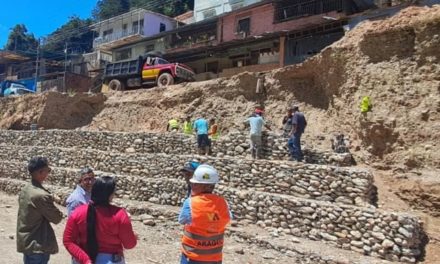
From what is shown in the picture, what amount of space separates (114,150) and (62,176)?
7.84 ft

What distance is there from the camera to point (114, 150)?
693 inches

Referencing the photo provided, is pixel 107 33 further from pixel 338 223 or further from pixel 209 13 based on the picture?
pixel 338 223

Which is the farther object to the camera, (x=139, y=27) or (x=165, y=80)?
(x=139, y=27)

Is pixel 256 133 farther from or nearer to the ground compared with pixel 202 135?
farther from the ground

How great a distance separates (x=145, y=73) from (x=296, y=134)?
14.7 m

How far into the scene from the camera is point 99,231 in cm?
321

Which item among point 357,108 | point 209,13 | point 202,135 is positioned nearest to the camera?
point 357,108

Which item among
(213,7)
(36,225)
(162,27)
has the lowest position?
(36,225)

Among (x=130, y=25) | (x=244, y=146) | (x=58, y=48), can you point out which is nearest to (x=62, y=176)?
(x=244, y=146)

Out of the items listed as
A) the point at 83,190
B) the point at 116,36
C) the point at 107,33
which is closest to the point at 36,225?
the point at 83,190

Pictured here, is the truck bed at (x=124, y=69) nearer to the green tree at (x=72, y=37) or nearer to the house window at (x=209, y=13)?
the house window at (x=209, y=13)

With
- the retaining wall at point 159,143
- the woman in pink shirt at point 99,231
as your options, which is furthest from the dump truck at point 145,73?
the woman in pink shirt at point 99,231

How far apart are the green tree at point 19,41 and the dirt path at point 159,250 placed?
58.3m

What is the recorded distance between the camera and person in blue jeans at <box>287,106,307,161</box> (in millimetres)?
12125
